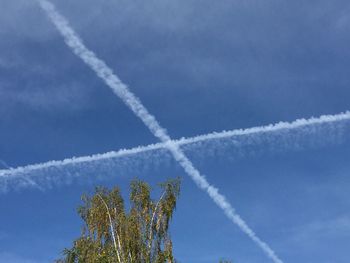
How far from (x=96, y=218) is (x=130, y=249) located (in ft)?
14.3

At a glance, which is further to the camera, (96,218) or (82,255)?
(96,218)

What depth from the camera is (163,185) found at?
48.4 m

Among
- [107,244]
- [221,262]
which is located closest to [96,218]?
[107,244]

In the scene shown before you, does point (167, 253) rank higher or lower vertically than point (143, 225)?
lower

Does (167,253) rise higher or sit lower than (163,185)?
lower

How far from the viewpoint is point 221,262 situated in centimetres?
4716

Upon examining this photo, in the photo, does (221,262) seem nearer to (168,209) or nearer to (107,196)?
(168,209)

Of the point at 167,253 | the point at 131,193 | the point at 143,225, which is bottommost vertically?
the point at 167,253

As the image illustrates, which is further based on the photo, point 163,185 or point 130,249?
point 163,185

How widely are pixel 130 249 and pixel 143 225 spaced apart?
2.15 m

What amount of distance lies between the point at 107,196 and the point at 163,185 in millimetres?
4667

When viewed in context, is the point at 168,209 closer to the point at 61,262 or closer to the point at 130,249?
the point at 130,249

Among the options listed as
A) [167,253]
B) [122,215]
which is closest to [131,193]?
[122,215]

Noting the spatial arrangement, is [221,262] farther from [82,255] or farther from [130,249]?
[82,255]
